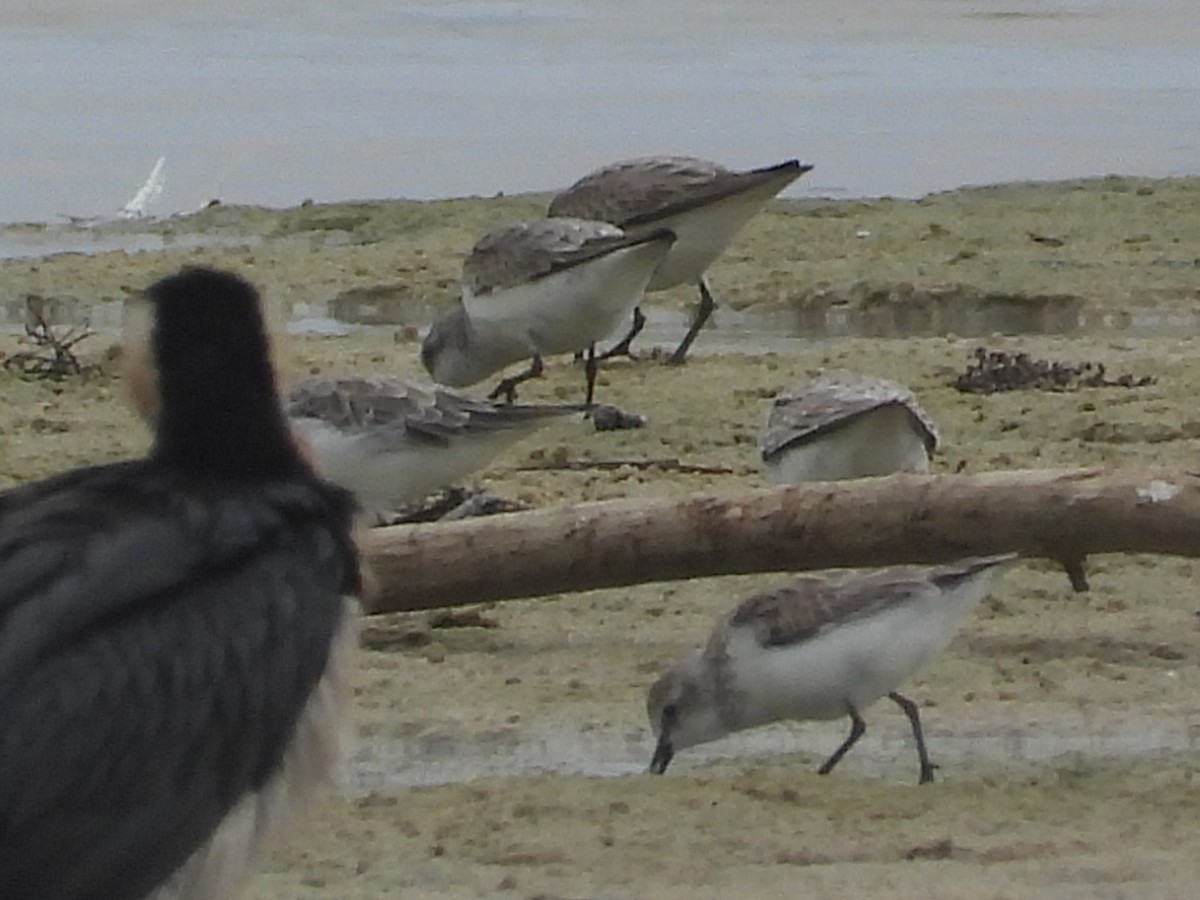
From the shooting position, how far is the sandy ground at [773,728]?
5516mm

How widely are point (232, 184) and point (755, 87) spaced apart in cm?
467

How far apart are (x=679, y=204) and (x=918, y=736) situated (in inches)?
196

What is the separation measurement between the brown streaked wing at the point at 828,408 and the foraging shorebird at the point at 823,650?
1278mm

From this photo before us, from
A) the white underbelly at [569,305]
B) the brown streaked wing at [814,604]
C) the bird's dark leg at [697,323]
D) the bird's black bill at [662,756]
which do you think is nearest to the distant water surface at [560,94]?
the bird's dark leg at [697,323]

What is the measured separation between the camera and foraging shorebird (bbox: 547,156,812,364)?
432 inches

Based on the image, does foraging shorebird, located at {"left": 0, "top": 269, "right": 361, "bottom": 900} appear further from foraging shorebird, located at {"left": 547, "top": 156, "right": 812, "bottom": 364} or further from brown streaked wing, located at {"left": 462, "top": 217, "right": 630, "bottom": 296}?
foraging shorebird, located at {"left": 547, "top": 156, "right": 812, "bottom": 364}

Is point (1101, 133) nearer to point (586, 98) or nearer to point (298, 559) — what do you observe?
point (586, 98)

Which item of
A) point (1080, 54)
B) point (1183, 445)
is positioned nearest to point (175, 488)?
point (1183, 445)

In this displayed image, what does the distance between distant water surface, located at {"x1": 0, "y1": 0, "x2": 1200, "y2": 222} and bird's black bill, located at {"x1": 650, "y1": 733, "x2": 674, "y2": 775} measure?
854 cm

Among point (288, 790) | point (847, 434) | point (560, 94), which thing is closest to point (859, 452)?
point (847, 434)

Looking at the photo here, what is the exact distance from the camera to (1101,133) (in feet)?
55.1

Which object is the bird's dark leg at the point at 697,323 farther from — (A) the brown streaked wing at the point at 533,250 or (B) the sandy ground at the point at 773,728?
(A) the brown streaked wing at the point at 533,250

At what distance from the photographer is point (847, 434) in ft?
26.7

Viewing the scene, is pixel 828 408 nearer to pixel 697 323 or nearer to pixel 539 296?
pixel 539 296
